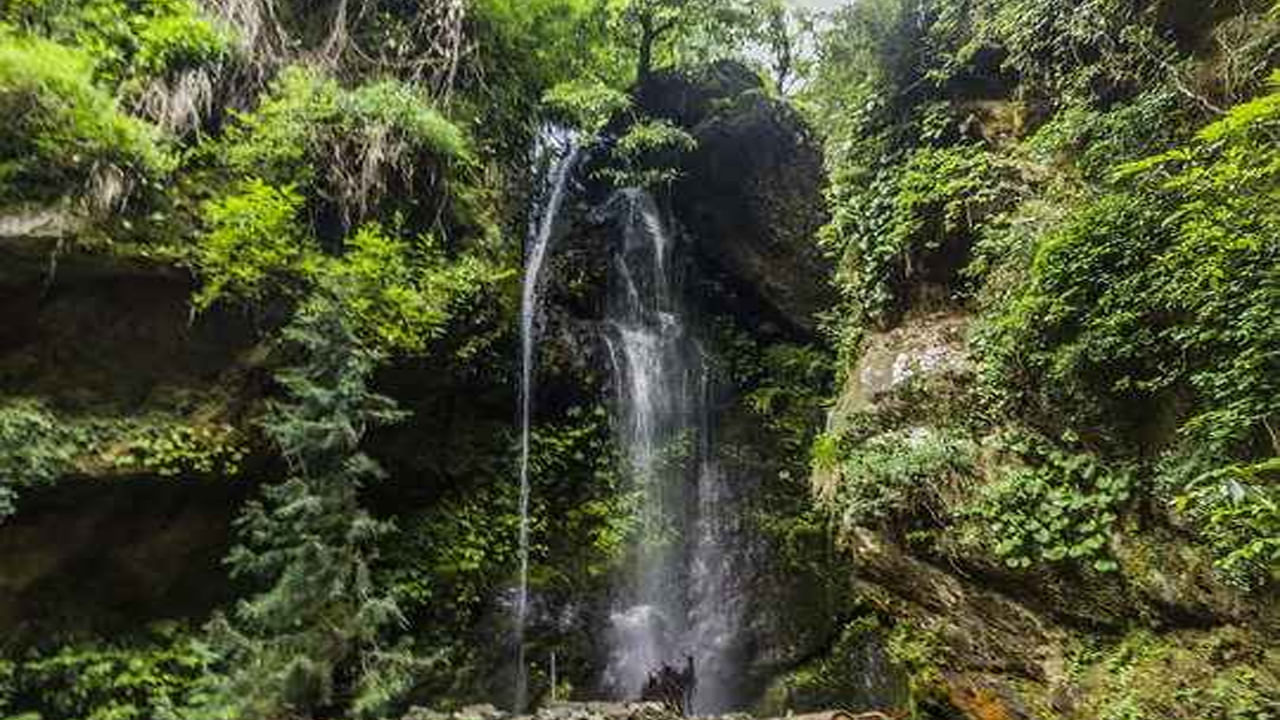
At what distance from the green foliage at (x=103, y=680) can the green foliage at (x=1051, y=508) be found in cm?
590

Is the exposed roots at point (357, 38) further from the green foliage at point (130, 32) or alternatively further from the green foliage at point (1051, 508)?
the green foliage at point (1051, 508)

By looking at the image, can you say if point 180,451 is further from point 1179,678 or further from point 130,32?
point 1179,678

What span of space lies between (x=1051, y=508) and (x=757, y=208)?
21.1ft

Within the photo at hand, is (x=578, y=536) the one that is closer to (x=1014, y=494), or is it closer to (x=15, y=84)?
(x=1014, y=494)

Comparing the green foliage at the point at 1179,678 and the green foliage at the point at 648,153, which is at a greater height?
the green foliage at the point at 648,153

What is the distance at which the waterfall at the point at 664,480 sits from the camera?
27.3 ft

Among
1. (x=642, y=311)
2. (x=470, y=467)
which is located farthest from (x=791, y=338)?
(x=470, y=467)

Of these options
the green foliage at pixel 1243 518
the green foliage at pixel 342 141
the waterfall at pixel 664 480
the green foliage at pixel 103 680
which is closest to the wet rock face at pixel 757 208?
the waterfall at pixel 664 480

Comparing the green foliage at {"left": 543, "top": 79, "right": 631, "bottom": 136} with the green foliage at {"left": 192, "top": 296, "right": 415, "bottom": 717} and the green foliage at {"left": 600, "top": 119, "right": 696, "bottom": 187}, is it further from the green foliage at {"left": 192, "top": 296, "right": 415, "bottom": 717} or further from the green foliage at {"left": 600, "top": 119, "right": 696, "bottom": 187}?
the green foliage at {"left": 192, "top": 296, "right": 415, "bottom": 717}

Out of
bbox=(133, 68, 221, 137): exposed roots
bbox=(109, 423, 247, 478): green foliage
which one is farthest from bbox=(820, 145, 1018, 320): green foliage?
bbox=(133, 68, 221, 137): exposed roots

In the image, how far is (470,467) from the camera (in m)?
8.70

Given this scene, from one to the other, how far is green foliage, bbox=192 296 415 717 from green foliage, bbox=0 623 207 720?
80cm

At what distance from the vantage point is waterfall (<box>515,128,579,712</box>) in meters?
8.08

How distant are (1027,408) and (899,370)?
126 centimetres
